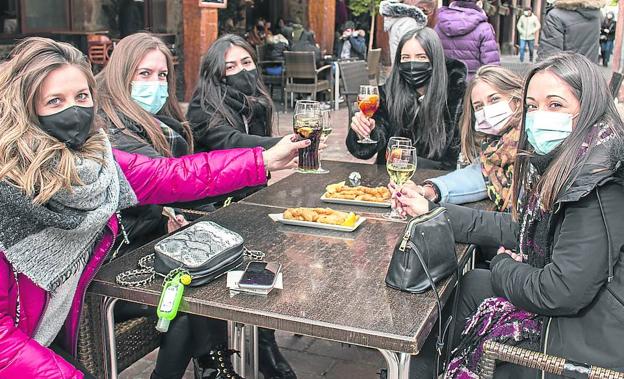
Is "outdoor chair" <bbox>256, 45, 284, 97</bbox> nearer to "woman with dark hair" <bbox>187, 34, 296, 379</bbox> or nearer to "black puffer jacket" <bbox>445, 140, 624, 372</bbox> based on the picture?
"woman with dark hair" <bbox>187, 34, 296, 379</bbox>

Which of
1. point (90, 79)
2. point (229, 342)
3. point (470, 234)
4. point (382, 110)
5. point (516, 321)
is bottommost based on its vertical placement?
point (229, 342)

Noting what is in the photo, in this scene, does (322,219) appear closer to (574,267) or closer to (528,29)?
(574,267)

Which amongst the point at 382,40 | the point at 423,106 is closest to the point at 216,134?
the point at 423,106

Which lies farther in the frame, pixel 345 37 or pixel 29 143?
pixel 345 37

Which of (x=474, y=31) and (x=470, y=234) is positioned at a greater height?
(x=474, y=31)

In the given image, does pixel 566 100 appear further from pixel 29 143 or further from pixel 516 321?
pixel 29 143

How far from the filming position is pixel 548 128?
7.54 ft

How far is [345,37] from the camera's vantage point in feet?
49.0

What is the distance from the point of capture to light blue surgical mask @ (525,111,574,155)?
2.28 metres

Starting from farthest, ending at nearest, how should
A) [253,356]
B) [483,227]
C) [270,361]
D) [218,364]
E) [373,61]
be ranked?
[373,61], [270,361], [253,356], [218,364], [483,227]

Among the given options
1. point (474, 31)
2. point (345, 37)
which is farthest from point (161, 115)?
point (345, 37)

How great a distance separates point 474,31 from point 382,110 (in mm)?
2576

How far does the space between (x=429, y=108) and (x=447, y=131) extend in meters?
0.18

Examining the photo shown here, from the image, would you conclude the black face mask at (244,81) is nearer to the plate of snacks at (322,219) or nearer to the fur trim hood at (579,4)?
the plate of snacks at (322,219)
